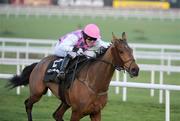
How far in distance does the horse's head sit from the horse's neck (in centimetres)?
13

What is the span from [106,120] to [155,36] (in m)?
23.9

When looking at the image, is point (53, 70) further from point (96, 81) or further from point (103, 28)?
point (103, 28)

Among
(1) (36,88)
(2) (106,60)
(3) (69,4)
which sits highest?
(2) (106,60)

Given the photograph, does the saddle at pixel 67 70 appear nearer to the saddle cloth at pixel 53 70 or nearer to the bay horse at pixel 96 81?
the saddle cloth at pixel 53 70

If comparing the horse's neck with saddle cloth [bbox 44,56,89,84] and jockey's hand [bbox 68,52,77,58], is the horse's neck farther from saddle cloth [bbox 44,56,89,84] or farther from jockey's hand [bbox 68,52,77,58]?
jockey's hand [bbox 68,52,77,58]

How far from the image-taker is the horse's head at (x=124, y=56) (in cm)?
757

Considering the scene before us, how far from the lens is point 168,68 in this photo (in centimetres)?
1249

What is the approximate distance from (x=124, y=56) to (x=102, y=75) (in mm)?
439

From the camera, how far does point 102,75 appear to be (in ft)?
26.2

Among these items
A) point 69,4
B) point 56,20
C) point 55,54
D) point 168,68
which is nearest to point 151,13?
point 56,20

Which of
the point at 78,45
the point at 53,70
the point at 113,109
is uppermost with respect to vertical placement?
the point at 78,45

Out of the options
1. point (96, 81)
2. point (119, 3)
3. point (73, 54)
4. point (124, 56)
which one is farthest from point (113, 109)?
point (119, 3)

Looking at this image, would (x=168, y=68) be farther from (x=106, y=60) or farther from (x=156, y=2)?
(x=156, y=2)

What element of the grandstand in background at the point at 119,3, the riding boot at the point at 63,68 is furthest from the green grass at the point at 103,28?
the riding boot at the point at 63,68
